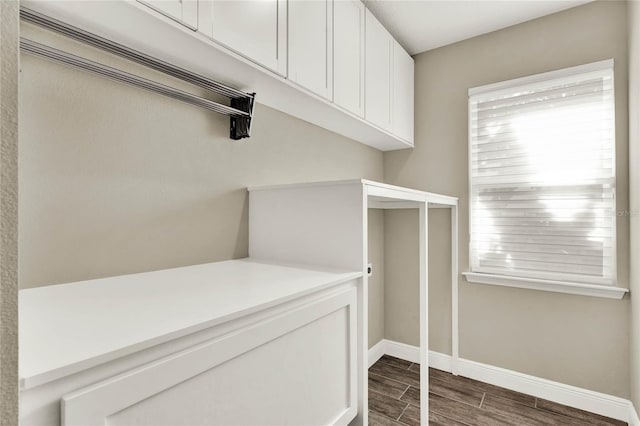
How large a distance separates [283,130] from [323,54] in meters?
0.41

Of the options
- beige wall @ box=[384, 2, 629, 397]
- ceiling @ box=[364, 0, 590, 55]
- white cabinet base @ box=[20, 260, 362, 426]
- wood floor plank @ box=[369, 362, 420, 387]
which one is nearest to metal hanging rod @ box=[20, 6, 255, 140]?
white cabinet base @ box=[20, 260, 362, 426]

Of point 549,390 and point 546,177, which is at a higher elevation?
point 546,177

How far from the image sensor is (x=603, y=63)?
1.84 m

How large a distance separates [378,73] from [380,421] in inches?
79.2

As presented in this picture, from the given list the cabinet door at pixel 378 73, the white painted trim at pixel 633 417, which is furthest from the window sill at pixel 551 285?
the cabinet door at pixel 378 73

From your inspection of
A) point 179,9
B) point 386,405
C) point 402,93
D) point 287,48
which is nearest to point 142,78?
point 179,9

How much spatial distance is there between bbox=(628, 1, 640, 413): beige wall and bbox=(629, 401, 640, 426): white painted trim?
42mm

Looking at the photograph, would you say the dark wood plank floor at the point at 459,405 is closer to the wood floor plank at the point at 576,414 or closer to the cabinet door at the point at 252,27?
the wood floor plank at the point at 576,414

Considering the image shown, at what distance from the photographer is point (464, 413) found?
184 centimetres

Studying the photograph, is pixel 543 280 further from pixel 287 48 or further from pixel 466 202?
pixel 287 48

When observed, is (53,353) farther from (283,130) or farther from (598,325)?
(598,325)

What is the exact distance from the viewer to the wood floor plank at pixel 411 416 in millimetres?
1773

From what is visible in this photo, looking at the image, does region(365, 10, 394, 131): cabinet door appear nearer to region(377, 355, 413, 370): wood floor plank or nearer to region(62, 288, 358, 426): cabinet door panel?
region(62, 288, 358, 426): cabinet door panel

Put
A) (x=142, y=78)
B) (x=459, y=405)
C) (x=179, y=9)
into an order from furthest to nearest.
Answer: (x=459, y=405), (x=142, y=78), (x=179, y=9)
